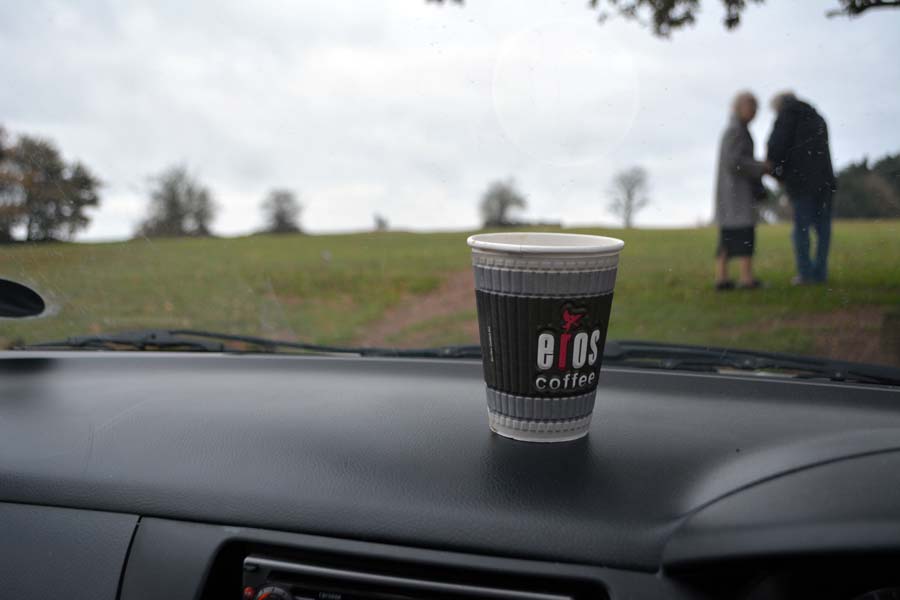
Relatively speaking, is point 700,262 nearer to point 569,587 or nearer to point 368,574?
point 569,587

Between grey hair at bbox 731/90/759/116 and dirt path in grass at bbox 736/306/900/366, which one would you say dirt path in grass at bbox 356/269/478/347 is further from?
dirt path in grass at bbox 736/306/900/366

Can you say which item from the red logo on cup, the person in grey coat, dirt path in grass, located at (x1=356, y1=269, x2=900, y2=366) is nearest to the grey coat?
the person in grey coat

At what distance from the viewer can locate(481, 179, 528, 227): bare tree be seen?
2.59 metres

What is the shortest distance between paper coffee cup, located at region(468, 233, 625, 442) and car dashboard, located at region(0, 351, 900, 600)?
119mm

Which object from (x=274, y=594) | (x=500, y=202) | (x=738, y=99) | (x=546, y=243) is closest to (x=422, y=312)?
(x=500, y=202)

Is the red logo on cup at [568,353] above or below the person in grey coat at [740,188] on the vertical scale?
below

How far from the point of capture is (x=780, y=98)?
2.36 meters

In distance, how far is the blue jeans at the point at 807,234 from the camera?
2354mm

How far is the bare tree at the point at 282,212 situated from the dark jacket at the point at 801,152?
64.4 inches

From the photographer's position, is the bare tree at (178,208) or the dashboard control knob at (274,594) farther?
the bare tree at (178,208)

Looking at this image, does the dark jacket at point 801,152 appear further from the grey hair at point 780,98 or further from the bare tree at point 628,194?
the bare tree at point 628,194

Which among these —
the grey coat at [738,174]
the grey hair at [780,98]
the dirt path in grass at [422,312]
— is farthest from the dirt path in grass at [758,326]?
the grey hair at [780,98]

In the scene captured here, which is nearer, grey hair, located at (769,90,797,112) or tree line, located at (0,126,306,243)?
grey hair, located at (769,90,797,112)

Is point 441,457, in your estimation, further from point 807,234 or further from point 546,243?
point 807,234
